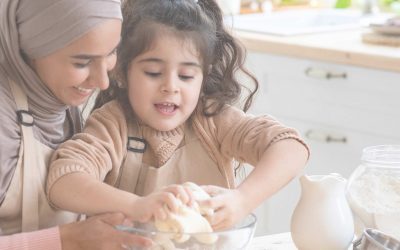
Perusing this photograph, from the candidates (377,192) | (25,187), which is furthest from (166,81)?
(377,192)

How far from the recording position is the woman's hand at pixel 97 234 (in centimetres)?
119

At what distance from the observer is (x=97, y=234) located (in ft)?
4.01

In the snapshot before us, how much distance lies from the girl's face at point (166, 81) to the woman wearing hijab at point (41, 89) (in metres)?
0.13

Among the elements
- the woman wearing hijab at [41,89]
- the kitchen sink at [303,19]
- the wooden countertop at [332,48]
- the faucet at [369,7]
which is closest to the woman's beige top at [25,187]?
the woman wearing hijab at [41,89]

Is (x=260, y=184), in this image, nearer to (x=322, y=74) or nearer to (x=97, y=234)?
(x=97, y=234)

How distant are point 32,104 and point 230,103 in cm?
41

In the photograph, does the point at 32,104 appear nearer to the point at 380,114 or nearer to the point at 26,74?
the point at 26,74

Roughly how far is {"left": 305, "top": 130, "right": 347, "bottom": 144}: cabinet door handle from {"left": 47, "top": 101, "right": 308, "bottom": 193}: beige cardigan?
124cm

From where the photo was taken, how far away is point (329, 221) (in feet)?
4.19

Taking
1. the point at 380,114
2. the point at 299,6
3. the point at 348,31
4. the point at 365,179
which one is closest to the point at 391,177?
the point at 365,179

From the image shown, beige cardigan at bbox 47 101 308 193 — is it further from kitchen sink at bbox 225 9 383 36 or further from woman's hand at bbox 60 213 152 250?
kitchen sink at bbox 225 9 383 36

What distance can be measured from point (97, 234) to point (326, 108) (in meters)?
1.67

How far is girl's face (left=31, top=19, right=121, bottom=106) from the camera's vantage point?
125 centimetres

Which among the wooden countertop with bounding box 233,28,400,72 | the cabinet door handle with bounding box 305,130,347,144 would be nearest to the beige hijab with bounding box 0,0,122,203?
the wooden countertop with bounding box 233,28,400,72
